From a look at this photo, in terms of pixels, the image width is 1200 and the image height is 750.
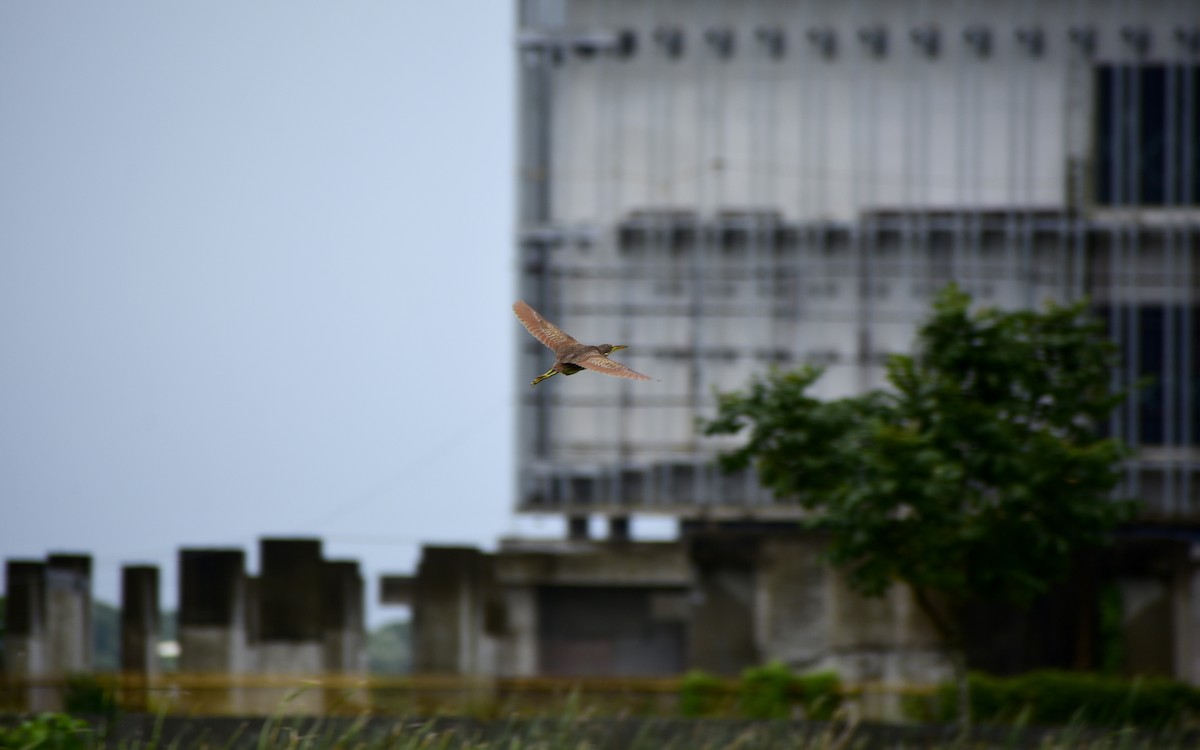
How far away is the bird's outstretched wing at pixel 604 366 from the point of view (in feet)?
26.9

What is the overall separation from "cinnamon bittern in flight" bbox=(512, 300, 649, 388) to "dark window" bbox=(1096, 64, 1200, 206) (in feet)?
62.6

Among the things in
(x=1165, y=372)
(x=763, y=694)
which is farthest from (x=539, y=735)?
(x=1165, y=372)

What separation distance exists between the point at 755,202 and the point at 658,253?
1846 millimetres

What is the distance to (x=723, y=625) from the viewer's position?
25.2 m

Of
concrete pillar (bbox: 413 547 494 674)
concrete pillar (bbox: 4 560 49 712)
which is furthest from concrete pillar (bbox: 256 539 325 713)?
concrete pillar (bbox: 4 560 49 712)

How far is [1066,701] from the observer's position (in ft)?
73.0

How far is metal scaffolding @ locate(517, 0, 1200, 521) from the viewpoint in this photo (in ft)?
86.6

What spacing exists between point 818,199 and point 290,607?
36.0 ft

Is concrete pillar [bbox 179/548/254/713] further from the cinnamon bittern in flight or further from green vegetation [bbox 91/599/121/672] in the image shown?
the cinnamon bittern in flight

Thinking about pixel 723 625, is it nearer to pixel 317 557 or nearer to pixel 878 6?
pixel 317 557

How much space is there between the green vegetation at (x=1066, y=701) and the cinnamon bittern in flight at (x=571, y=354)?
13941mm

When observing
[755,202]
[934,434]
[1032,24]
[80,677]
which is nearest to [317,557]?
[80,677]

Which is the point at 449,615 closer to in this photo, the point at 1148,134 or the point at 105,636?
the point at 105,636

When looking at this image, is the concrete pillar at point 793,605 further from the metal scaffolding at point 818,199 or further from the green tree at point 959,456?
the green tree at point 959,456
